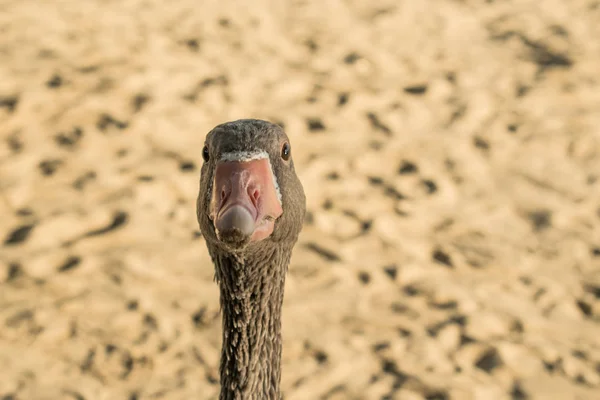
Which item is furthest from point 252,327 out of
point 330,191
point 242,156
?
point 330,191

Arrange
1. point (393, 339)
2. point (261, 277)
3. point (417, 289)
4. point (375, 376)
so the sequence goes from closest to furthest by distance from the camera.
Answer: point (261, 277), point (375, 376), point (393, 339), point (417, 289)

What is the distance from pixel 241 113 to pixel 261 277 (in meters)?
3.61

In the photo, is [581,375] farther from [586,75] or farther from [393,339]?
[586,75]

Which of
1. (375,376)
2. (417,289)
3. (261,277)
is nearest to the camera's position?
(261,277)

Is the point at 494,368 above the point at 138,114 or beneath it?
beneath

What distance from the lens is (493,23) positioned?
8.30 meters

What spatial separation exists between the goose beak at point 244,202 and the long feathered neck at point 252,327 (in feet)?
1.37

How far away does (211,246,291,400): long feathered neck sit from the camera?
10.3 ft

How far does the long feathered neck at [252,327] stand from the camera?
10.3ft

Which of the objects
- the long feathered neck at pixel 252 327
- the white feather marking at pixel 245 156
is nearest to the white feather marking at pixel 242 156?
the white feather marking at pixel 245 156

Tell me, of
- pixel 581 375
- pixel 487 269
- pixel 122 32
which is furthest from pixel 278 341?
pixel 122 32

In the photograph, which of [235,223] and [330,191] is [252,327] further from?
[330,191]

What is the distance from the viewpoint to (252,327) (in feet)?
10.6

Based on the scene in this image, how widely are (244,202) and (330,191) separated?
3442 mm
